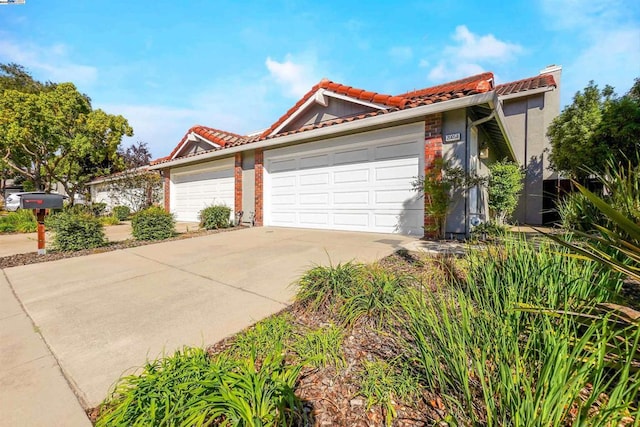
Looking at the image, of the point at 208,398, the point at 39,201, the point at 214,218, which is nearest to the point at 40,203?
the point at 39,201

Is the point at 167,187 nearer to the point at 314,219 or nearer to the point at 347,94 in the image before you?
the point at 314,219

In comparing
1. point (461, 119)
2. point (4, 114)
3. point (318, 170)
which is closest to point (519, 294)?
point (461, 119)

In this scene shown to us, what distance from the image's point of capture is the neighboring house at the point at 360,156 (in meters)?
6.27

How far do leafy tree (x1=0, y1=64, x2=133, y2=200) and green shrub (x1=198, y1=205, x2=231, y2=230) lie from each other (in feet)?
29.2

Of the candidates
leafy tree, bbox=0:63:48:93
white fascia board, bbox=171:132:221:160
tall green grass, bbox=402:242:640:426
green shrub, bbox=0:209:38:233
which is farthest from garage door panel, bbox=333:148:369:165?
leafy tree, bbox=0:63:48:93

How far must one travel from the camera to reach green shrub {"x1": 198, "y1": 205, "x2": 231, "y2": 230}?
9562mm

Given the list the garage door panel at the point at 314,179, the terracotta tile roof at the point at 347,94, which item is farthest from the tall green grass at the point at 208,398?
the garage door panel at the point at 314,179

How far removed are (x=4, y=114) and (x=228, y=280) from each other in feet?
53.5

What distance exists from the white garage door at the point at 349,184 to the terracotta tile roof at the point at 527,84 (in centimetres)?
972

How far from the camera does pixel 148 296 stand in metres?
3.51

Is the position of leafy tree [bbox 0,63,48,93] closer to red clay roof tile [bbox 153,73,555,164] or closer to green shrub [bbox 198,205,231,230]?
red clay roof tile [bbox 153,73,555,164]

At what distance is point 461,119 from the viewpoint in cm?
616

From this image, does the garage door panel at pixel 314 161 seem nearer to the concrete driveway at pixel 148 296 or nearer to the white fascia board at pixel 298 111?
the white fascia board at pixel 298 111

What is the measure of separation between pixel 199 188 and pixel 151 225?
5.26 metres
